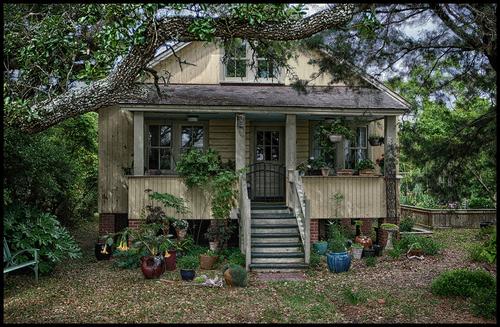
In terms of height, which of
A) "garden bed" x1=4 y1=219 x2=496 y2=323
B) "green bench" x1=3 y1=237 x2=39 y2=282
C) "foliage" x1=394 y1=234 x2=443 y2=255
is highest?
"green bench" x1=3 y1=237 x2=39 y2=282

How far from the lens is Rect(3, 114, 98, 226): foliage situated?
Answer: 935 cm

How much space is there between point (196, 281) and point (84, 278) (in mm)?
2577

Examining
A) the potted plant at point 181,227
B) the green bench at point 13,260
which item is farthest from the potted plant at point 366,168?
the green bench at point 13,260

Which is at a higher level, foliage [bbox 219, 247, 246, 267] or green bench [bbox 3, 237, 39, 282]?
green bench [bbox 3, 237, 39, 282]

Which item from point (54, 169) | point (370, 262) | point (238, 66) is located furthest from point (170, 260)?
point (238, 66)

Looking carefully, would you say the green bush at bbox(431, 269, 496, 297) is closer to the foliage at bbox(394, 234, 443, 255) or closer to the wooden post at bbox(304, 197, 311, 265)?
the wooden post at bbox(304, 197, 311, 265)

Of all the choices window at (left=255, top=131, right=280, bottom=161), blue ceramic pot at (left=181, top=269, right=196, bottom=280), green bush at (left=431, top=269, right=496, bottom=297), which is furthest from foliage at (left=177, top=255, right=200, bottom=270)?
green bush at (left=431, top=269, right=496, bottom=297)

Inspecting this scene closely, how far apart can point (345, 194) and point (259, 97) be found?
379cm

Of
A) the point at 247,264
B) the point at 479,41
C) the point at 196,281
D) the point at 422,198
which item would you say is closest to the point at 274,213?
the point at 247,264

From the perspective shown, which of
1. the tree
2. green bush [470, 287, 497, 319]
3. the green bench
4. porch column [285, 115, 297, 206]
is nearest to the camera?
green bush [470, 287, 497, 319]

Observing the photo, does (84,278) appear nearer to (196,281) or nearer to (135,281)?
(135,281)

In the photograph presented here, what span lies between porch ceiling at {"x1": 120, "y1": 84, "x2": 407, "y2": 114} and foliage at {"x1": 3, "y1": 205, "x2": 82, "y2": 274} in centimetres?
371

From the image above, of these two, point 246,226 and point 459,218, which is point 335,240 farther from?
point 459,218

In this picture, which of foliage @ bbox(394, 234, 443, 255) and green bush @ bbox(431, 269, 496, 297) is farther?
foliage @ bbox(394, 234, 443, 255)
